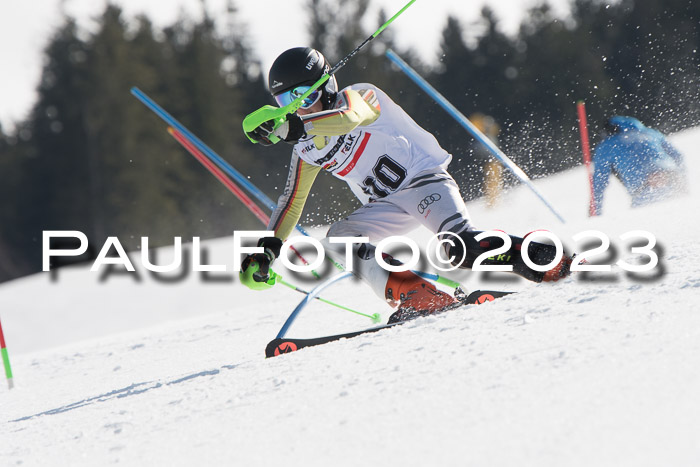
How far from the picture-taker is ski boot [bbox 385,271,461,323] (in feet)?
10.6

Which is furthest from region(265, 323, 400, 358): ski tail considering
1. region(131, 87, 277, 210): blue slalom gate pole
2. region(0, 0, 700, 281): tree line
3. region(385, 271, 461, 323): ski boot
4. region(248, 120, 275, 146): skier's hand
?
region(0, 0, 700, 281): tree line

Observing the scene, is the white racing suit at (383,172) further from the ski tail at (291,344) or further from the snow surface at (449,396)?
the snow surface at (449,396)

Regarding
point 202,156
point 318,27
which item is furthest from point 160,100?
point 202,156

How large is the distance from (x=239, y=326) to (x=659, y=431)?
370cm

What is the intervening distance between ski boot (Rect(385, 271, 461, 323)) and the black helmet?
0.89 meters

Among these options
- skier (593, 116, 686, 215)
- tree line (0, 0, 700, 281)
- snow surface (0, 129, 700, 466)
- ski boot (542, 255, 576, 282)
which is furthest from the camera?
tree line (0, 0, 700, 281)

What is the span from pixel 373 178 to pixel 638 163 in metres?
3.34

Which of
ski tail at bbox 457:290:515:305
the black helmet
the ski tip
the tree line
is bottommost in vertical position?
the ski tip

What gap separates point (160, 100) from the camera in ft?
99.2

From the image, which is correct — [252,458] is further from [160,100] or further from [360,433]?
[160,100]

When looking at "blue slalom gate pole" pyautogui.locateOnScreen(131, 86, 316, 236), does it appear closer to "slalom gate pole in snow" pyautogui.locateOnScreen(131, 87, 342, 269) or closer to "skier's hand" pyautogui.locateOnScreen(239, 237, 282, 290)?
"slalom gate pole in snow" pyautogui.locateOnScreen(131, 87, 342, 269)

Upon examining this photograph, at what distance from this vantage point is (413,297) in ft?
10.7

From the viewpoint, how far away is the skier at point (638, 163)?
19.6 ft

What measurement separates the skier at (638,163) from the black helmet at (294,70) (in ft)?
11.5
